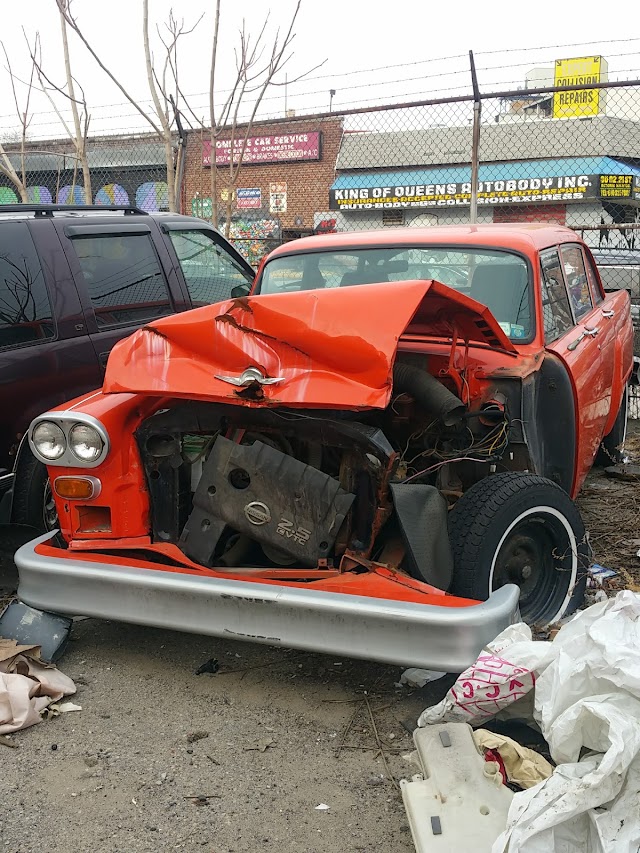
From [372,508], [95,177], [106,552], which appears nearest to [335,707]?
[372,508]

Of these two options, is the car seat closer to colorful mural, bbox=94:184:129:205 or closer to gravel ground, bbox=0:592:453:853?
gravel ground, bbox=0:592:453:853

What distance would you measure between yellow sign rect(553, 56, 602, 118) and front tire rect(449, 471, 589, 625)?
18.6 meters

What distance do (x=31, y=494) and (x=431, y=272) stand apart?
240 centimetres

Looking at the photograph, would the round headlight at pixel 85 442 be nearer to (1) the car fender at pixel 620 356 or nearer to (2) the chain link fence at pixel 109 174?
(1) the car fender at pixel 620 356

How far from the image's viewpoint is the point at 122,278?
16.6ft

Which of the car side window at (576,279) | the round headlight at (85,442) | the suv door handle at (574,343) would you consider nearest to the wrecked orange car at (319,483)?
the round headlight at (85,442)

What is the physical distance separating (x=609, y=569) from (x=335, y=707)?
180 cm

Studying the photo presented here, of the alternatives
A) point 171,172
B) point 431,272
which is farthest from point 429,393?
point 171,172

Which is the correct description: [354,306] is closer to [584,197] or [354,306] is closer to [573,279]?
[573,279]

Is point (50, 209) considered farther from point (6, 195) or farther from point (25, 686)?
point (6, 195)

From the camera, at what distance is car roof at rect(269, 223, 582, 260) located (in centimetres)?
449

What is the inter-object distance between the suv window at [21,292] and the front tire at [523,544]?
2425 mm

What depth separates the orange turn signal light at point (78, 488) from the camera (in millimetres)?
3385

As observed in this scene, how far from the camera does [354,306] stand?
3.20m
